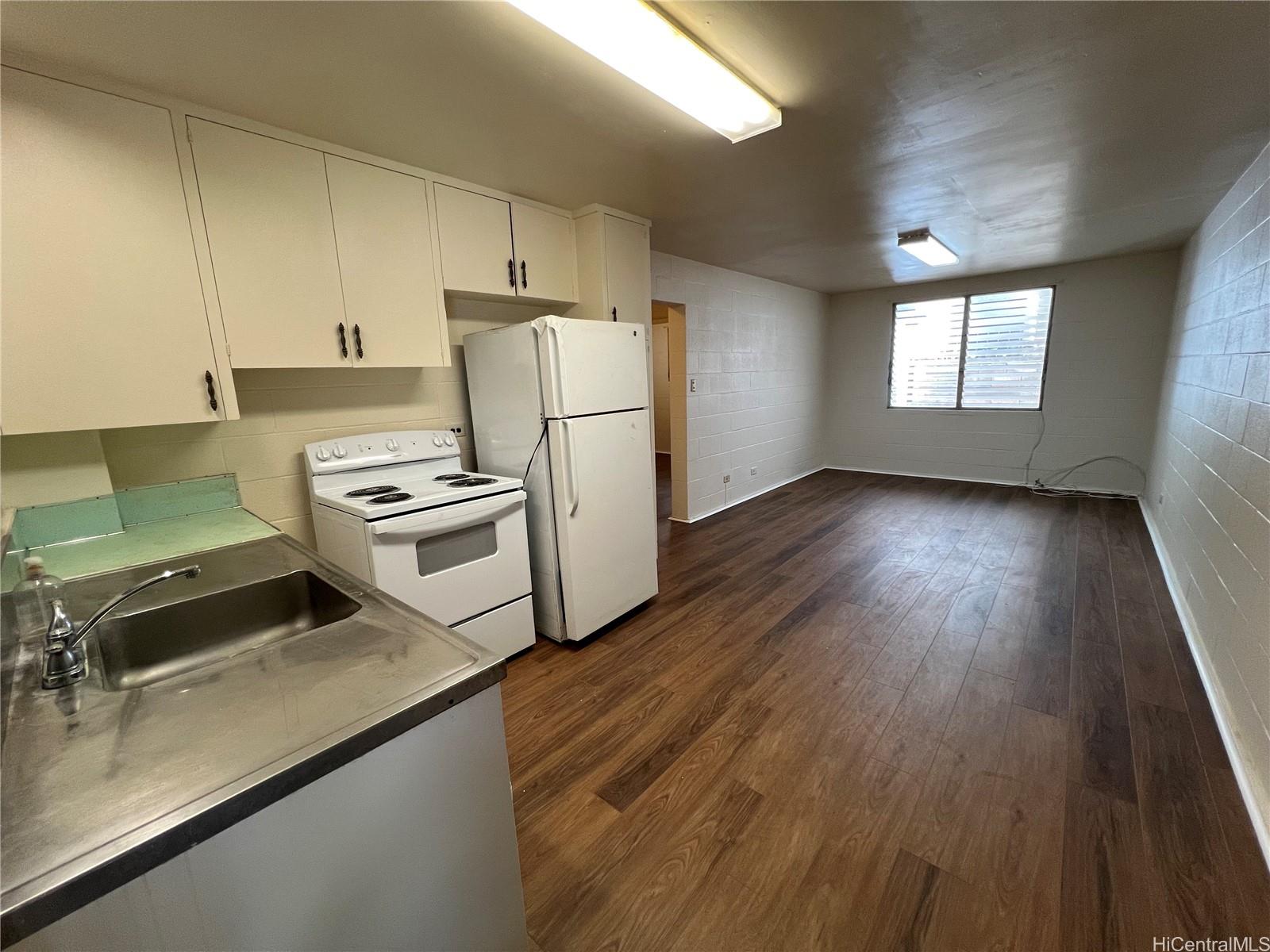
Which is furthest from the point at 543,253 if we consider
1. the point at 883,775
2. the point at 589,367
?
the point at 883,775

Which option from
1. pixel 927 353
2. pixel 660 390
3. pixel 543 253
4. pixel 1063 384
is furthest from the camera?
pixel 660 390

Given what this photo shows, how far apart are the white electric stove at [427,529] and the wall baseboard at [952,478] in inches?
213

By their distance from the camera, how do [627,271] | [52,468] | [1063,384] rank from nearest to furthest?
1. [52,468]
2. [627,271]
3. [1063,384]

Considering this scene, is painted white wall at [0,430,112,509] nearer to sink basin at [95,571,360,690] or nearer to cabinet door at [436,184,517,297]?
sink basin at [95,571,360,690]

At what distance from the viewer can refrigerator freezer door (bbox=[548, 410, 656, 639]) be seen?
2453mm

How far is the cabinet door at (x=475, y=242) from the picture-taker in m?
2.38

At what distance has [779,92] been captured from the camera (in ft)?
5.70

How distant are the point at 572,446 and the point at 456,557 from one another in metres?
0.73

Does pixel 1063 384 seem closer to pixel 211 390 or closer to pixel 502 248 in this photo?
pixel 502 248

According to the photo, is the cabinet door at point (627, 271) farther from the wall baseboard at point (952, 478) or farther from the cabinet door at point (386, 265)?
the wall baseboard at point (952, 478)

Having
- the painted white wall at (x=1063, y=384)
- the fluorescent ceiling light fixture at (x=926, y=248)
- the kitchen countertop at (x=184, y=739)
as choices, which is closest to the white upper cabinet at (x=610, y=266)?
the fluorescent ceiling light fixture at (x=926, y=248)

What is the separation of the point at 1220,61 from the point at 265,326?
3438 millimetres

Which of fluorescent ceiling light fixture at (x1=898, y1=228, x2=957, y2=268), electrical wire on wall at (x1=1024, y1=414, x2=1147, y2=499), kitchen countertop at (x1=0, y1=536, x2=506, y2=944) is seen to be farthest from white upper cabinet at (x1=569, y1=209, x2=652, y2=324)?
electrical wire on wall at (x1=1024, y1=414, x2=1147, y2=499)

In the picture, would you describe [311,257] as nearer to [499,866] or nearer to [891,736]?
[499,866]
